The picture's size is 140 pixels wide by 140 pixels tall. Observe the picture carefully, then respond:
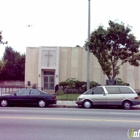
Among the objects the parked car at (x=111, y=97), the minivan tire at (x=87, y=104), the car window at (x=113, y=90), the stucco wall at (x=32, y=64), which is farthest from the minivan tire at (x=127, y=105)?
the stucco wall at (x=32, y=64)

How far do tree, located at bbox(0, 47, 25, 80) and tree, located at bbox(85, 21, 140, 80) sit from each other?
120 feet

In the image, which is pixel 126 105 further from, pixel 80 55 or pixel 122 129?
pixel 80 55

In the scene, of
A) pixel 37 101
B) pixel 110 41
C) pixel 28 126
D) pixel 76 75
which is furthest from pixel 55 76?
pixel 28 126

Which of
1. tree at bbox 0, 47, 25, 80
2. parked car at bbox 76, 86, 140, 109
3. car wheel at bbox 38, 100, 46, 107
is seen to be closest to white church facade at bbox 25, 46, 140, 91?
car wheel at bbox 38, 100, 46, 107

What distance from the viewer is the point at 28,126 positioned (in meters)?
8.45

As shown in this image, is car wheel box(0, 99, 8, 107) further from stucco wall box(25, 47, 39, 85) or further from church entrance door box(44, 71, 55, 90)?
church entrance door box(44, 71, 55, 90)

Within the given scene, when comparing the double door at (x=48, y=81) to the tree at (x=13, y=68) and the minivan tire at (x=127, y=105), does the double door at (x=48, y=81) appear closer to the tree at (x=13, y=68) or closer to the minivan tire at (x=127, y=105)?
the minivan tire at (x=127, y=105)

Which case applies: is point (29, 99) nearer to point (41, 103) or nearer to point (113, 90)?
point (41, 103)

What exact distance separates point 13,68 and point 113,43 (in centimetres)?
3856

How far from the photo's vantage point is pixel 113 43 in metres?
21.0

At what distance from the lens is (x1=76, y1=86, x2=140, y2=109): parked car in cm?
1591

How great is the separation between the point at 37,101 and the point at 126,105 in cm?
612

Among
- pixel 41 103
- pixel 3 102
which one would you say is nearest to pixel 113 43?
pixel 41 103

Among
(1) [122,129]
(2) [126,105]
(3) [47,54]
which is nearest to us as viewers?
(1) [122,129]
